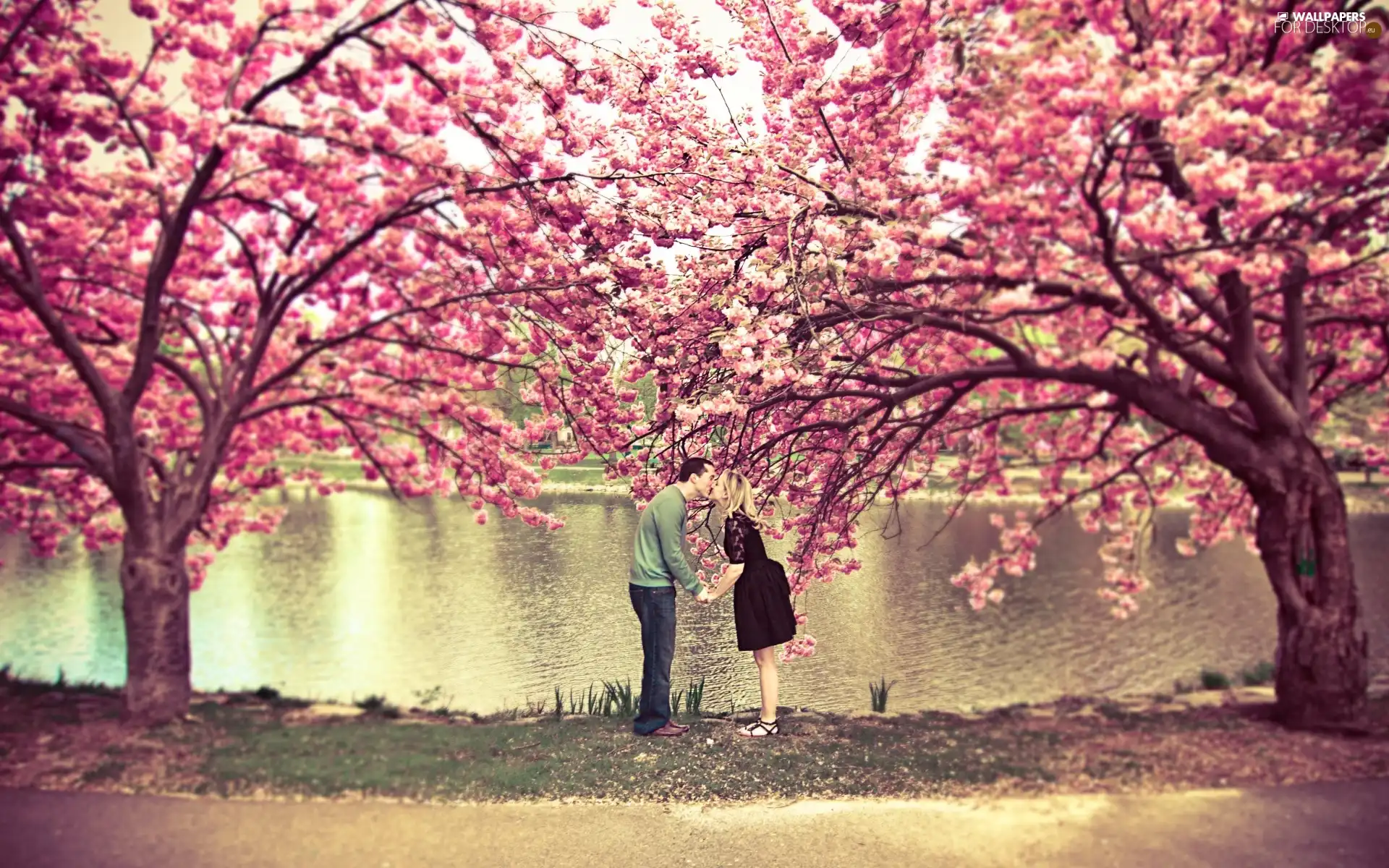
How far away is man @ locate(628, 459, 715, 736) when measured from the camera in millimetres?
4711

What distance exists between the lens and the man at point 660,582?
4.71 metres

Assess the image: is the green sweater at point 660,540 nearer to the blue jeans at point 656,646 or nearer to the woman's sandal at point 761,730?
the blue jeans at point 656,646

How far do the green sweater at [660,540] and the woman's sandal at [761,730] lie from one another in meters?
0.80

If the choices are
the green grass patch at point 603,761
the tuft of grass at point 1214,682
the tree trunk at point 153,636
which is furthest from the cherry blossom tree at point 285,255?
the tuft of grass at point 1214,682

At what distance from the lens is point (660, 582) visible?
475 cm

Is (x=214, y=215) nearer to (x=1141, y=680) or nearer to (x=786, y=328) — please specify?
(x=786, y=328)

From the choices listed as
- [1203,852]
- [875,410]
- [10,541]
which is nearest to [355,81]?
[875,410]

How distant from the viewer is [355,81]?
16.1 feet

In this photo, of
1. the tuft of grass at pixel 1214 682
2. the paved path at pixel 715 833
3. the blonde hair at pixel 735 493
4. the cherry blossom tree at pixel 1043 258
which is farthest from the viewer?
the tuft of grass at pixel 1214 682

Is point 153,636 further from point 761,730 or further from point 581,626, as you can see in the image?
point 581,626

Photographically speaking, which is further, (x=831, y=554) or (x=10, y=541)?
(x=10, y=541)

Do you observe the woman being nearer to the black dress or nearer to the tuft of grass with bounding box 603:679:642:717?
the black dress

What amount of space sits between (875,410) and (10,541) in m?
15.8

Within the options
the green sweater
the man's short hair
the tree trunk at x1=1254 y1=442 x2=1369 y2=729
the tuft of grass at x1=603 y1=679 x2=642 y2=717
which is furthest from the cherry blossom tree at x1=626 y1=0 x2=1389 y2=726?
the tuft of grass at x1=603 y1=679 x2=642 y2=717
